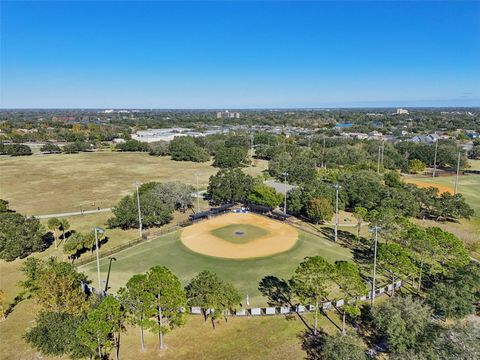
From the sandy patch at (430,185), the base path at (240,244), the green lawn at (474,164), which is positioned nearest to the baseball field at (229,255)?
the base path at (240,244)

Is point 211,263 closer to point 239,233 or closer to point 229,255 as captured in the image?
point 229,255

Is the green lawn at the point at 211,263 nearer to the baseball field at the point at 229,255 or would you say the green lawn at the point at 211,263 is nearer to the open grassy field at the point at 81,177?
the baseball field at the point at 229,255

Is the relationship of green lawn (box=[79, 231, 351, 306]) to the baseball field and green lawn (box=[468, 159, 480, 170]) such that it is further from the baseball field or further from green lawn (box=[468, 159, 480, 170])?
green lawn (box=[468, 159, 480, 170])

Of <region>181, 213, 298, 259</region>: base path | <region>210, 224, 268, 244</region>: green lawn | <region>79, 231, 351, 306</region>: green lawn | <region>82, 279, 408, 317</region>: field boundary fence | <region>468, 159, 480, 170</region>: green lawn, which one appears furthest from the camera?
<region>468, 159, 480, 170</region>: green lawn

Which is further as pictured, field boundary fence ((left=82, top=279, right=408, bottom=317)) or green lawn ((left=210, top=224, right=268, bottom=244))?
green lawn ((left=210, top=224, right=268, bottom=244))

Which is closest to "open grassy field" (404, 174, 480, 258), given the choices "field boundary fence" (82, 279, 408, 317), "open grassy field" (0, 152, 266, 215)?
"field boundary fence" (82, 279, 408, 317)

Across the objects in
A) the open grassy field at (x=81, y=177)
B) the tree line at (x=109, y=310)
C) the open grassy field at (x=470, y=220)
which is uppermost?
the tree line at (x=109, y=310)
